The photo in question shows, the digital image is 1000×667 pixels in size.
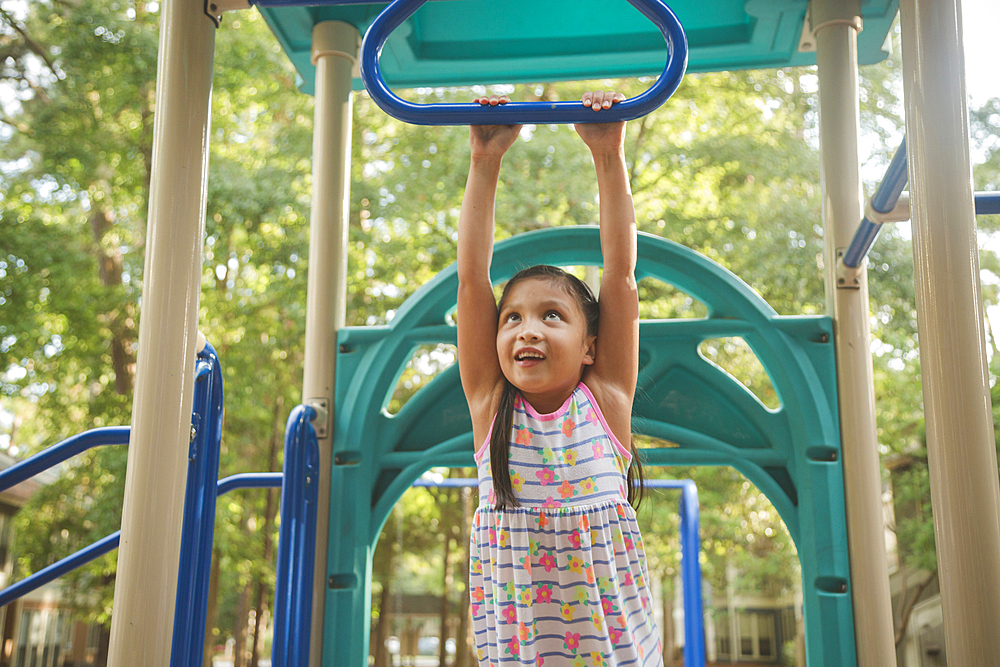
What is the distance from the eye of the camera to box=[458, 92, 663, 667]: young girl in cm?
149

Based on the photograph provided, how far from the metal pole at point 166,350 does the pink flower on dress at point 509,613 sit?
0.55m

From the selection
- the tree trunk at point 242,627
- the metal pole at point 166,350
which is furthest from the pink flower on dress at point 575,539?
the tree trunk at point 242,627

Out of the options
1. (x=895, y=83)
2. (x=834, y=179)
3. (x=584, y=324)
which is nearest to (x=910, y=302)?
(x=895, y=83)

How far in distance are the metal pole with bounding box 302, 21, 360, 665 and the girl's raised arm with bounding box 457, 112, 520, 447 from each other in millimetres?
814

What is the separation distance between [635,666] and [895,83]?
7.37 meters

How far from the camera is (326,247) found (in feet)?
8.34

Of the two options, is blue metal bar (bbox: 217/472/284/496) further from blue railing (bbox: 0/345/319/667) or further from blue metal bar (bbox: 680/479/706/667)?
blue metal bar (bbox: 680/479/706/667)

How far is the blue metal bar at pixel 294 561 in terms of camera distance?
1986mm

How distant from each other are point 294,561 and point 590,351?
943mm

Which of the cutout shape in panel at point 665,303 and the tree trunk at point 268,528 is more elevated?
the cutout shape in panel at point 665,303

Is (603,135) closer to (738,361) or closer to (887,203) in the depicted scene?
(887,203)

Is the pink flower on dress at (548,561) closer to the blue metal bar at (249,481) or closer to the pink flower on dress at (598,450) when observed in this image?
the pink flower on dress at (598,450)

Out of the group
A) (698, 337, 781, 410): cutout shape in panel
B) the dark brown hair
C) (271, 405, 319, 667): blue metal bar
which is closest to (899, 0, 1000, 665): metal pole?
the dark brown hair

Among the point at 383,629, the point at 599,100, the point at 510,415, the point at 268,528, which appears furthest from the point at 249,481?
the point at 383,629
